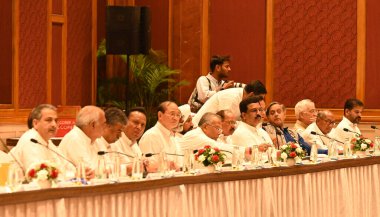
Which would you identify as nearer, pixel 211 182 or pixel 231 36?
pixel 211 182

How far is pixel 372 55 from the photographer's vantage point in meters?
11.6

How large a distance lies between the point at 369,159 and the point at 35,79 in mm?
5205

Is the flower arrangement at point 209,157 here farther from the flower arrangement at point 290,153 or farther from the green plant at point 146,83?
the green plant at point 146,83

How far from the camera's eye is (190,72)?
40.3 feet

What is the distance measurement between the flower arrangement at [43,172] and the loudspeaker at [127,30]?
4.95 metres

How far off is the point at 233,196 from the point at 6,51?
5.70m

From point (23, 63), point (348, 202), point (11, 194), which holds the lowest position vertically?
point (348, 202)

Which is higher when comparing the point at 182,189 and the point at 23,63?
the point at 23,63

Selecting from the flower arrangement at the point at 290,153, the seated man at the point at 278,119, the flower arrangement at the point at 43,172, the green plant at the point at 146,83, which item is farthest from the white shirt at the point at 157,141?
the green plant at the point at 146,83

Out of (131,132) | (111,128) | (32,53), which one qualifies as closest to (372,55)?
(32,53)

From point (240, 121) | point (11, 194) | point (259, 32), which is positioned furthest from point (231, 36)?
point (11, 194)

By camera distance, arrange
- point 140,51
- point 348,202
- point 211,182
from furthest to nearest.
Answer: point 140,51
point 348,202
point 211,182

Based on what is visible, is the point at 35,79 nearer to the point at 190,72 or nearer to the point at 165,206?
the point at 190,72

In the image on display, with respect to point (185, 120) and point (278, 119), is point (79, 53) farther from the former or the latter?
point (278, 119)
